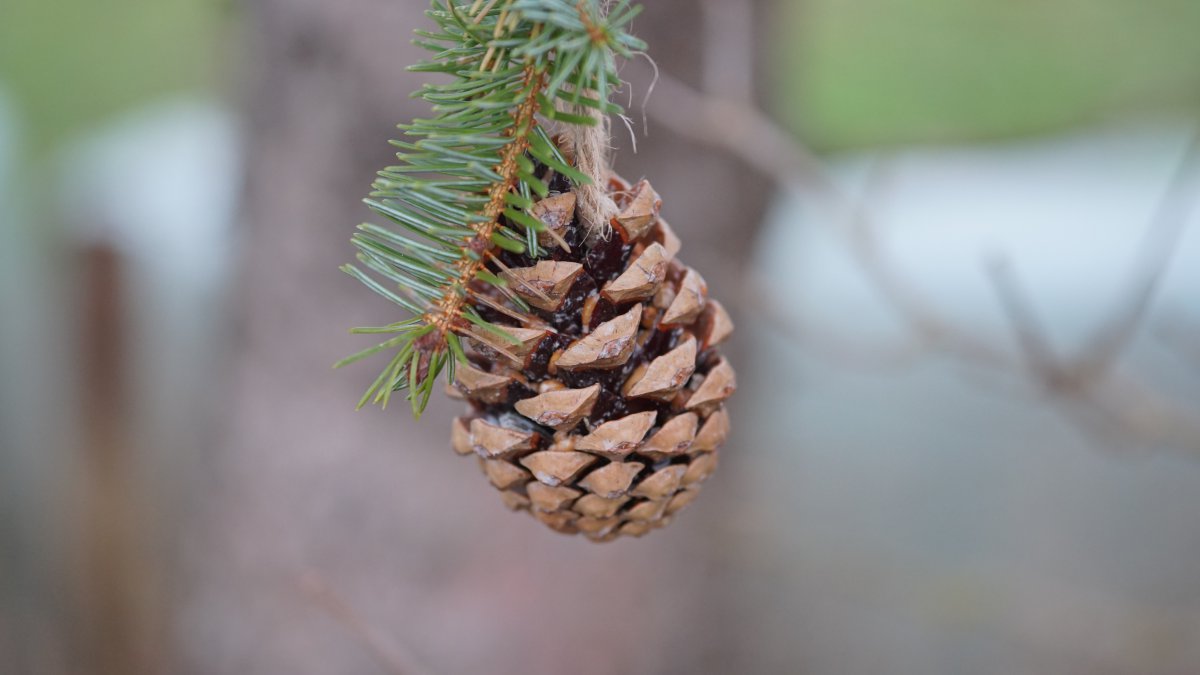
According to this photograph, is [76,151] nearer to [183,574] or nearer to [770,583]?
[183,574]

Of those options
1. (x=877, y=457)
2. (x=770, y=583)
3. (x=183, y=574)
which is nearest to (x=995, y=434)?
(x=877, y=457)

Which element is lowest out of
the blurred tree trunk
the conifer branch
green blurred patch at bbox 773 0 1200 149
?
the blurred tree trunk

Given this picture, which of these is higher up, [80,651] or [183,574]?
[183,574]

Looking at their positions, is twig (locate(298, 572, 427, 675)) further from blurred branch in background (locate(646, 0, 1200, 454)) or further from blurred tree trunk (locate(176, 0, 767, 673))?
blurred branch in background (locate(646, 0, 1200, 454))

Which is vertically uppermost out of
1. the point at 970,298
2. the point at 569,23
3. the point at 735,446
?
the point at 569,23

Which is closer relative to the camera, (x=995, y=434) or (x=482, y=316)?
(x=482, y=316)

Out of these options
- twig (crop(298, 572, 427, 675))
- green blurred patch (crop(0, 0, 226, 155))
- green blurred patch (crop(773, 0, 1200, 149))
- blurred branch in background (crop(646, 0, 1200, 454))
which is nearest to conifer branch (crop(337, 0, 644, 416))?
twig (crop(298, 572, 427, 675))

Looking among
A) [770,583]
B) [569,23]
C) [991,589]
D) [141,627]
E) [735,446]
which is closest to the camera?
[569,23]

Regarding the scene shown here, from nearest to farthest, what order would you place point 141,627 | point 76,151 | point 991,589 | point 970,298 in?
point 141,627 → point 991,589 → point 970,298 → point 76,151
